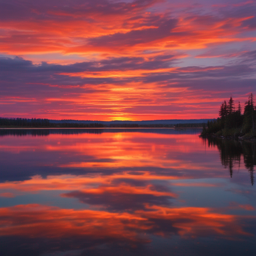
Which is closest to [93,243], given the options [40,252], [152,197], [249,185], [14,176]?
[40,252]

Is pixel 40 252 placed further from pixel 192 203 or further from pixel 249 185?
pixel 249 185

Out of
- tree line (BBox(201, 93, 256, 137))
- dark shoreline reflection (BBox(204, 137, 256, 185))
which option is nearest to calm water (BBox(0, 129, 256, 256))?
dark shoreline reflection (BBox(204, 137, 256, 185))

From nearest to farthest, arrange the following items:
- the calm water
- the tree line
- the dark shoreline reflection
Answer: the calm water
the dark shoreline reflection
the tree line

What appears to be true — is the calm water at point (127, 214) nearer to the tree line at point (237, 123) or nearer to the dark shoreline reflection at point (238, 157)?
the dark shoreline reflection at point (238, 157)

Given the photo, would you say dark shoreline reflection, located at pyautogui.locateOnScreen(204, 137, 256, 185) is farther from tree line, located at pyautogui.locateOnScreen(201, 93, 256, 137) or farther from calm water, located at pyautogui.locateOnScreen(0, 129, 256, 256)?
tree line, located at pyautogui.locateOnScreen(201, 93, 256, 137)

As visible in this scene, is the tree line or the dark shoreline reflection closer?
the dark shoreline reflection

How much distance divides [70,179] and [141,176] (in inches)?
183

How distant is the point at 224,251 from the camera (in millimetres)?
7816

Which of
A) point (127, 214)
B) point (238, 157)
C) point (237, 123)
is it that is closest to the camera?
point (127, 214)

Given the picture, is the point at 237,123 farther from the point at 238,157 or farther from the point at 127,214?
the point at 127,214

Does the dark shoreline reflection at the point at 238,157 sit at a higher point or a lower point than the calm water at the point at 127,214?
lower

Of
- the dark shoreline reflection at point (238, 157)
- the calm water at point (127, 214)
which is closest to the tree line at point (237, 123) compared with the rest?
the dark shoreline reflection at point (238, 157)

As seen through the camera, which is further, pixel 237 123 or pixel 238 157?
pixel 237 123

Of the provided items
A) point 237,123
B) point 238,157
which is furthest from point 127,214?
point 237,123
